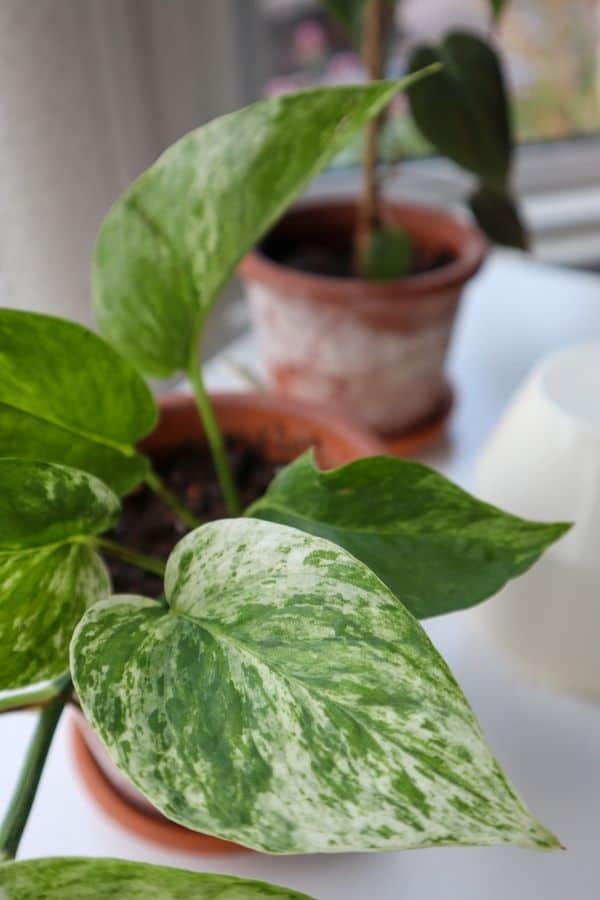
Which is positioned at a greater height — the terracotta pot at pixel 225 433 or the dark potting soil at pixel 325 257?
the dark potting soil at pixel 325 257

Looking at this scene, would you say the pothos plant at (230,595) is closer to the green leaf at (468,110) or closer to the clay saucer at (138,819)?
the clay saucer at (138,819)

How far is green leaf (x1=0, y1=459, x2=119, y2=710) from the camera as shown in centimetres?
28

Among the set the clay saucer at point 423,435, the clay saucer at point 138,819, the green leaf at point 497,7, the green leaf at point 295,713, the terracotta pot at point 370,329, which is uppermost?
the green leaf at point 497,7

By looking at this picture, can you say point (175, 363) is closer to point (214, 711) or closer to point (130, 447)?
point (130, 447)

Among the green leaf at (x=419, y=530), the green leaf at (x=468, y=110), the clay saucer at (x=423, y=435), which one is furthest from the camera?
the clay saucer at (x=423, y=435)

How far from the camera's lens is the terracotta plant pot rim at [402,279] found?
22.1 inches

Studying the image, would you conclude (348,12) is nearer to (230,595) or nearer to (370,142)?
(370,142)

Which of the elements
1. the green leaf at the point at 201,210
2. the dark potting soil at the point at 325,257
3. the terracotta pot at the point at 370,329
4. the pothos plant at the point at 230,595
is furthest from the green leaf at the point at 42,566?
the dark potting soil at the point at 325,257

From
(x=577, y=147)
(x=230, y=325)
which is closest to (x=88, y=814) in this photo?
(x=230, y=325)

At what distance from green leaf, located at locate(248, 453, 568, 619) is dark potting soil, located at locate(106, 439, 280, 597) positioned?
12 centimetres

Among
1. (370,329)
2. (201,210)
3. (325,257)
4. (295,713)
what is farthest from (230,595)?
(325,257)

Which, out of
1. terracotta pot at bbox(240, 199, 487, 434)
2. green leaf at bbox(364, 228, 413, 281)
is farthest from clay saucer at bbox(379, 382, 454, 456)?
green leaf at bbox(364, 228, 413, 281)

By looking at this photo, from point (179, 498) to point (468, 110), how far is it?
0.29 metres

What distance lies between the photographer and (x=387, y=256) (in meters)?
0.60
